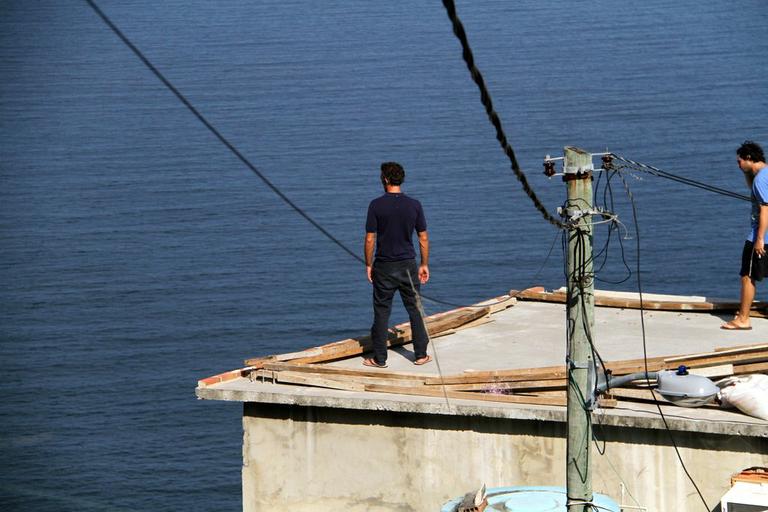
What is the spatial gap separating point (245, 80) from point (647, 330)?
6412 cm

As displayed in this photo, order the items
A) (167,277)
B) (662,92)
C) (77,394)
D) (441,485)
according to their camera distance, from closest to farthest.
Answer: (441,485) → (77,394) → (167,277) → (662,92)

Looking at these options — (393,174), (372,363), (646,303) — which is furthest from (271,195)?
(393,174)

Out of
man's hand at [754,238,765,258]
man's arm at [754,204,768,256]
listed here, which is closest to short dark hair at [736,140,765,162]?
man's arm at [754,204,768,256]

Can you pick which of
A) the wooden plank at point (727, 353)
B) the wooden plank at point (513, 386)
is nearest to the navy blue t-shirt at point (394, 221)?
the wooden plank at point (513, 386)

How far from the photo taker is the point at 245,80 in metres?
77.3

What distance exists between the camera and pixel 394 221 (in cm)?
1279

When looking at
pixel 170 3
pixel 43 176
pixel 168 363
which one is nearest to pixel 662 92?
pixel 43 176

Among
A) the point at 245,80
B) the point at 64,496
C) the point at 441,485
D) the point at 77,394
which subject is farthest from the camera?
the point at 245,80

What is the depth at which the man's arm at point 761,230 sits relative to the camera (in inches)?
537

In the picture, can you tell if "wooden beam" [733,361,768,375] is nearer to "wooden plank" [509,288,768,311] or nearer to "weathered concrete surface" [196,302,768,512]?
"weathered concrete surface" [196,302,768,512]

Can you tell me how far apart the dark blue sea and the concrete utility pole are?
5.48 metres

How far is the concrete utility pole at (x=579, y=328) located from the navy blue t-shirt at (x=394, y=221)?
326 cm

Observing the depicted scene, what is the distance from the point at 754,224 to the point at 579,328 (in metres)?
5.00

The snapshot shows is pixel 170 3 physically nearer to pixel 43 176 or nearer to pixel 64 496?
pixel 43 176
